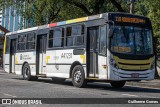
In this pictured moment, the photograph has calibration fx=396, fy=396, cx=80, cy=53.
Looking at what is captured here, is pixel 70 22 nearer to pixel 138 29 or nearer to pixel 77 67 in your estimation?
pixel 77 67

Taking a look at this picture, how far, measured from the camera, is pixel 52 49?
20.1 metres

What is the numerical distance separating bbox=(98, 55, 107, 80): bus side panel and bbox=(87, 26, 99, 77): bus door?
0.27 m

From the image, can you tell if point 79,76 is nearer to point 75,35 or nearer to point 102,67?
point 102,67

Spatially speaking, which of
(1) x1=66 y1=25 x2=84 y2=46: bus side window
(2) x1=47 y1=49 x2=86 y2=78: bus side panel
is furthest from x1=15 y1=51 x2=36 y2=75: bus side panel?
(1) x1=66 y1=25 x2=84 y2=46: bus side window

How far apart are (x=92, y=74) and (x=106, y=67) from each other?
1105 mm

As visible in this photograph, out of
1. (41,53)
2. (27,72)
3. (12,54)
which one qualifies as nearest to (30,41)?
(41,53)

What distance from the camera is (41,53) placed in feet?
70.9

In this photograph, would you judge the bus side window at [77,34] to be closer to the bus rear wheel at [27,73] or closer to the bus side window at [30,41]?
the bus side window at [30,41]

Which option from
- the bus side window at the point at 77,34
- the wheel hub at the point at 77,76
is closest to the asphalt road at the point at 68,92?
the wheel hub at the point at 77,76

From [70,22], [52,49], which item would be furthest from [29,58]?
[70,22]

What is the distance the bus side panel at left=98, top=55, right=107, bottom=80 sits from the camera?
1614 centimetres

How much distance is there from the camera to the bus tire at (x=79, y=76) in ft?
57.0

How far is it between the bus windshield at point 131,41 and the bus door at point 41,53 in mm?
5982

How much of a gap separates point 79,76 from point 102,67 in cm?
169
